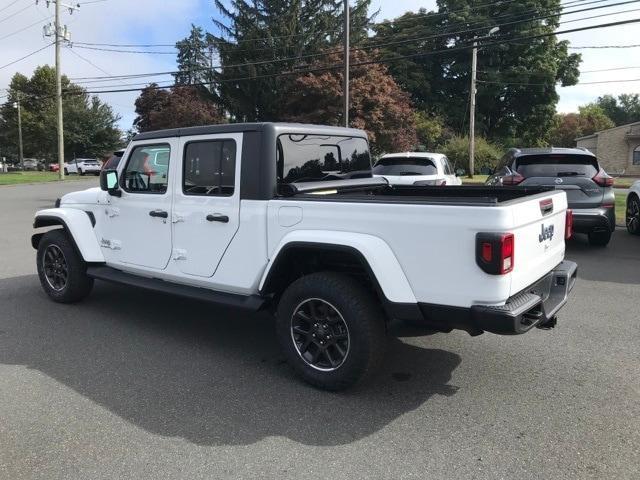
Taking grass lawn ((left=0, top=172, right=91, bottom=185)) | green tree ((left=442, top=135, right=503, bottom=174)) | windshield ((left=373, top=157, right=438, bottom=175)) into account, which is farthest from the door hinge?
grass lawn ((left=0, top=172, right=91, bottom=185))

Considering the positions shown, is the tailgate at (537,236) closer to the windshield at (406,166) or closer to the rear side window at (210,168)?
the rear side window at (210,168)

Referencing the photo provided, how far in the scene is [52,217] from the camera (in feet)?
19.4

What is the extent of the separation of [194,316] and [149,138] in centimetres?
182

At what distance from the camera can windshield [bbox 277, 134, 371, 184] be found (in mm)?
4328

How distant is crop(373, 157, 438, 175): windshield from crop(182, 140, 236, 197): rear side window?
7238 millimetres

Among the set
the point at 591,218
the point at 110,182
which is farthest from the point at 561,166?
the point at 110,182

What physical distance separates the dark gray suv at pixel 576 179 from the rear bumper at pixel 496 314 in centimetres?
529

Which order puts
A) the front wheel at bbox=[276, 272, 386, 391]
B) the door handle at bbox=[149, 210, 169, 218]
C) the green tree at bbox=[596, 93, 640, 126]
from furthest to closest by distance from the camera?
the green tree at bbox=[596, 93, 640, 126]
the door handle at bbox=[149, 210, 169, 218]
the front wheel at bbox=[276, 272, 386, 391]

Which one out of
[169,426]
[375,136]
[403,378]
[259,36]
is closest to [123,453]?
[169,426]

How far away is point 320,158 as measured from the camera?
475 cm

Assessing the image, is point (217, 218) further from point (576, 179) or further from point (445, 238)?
point (576, 179)

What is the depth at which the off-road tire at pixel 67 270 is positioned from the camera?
575 cm

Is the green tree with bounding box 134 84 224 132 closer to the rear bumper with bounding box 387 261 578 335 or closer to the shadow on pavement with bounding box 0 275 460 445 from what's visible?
the shadow on pavement with bounding box 0 275 460 445

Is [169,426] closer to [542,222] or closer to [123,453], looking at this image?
[123,453]
